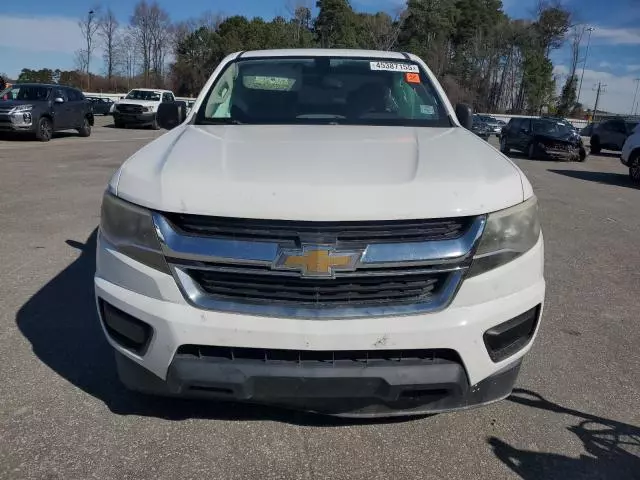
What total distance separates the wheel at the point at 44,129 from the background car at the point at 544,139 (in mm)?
16059

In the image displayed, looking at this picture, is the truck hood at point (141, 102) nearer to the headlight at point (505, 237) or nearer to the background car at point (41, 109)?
the background car at point (41, 109)

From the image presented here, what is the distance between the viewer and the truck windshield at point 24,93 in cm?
1781

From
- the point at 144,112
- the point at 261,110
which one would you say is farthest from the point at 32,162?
the point at 144,112

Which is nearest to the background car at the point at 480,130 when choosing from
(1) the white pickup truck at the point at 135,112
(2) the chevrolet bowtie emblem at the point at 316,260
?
(2) the chevrolet bowtie emblem at the point at 316,260

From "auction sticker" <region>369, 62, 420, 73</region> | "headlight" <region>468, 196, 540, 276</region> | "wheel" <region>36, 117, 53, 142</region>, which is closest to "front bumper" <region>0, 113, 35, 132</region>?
"wheel" <region>36, 117, 53, 142</region>

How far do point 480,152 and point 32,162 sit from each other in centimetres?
1215

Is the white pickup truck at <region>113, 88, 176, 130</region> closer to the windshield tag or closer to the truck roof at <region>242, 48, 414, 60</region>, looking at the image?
the truck roof at <region>242, 48, 414, 60</region>

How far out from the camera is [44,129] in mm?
17766

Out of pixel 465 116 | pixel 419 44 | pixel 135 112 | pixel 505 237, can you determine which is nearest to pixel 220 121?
pixel 465 116

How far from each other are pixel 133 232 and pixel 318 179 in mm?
773

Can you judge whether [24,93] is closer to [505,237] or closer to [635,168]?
[635,168]

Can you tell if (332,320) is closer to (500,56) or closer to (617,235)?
(617,235)

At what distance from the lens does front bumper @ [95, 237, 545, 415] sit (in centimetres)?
226

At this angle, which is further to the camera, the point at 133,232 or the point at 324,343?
the point at 133,232
